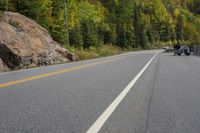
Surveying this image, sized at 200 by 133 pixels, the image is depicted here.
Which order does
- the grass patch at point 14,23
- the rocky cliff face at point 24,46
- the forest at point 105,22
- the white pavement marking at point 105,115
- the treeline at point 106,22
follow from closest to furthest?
the white pavement marking at point 105,115, the rocky cliff face at point 24,46, the grass patch at point 14,23, the forest at point 105,22, the treeline at point 106,22

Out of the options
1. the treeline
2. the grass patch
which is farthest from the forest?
the grass patch

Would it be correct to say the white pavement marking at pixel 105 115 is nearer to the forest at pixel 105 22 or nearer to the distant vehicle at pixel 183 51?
the forest at pixel 105 22

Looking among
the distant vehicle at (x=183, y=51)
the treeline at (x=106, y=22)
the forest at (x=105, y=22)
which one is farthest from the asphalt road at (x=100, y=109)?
the distant vehicle at (x=183, y=51)

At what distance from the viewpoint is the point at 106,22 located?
398 feet

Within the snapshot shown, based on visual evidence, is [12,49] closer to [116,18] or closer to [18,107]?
[18,107]

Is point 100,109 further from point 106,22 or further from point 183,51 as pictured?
point 106,22

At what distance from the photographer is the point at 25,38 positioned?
28266mm

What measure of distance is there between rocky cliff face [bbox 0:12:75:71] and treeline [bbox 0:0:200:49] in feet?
18.6

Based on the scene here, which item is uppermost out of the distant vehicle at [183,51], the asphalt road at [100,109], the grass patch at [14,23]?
the grass patch at [14,23]

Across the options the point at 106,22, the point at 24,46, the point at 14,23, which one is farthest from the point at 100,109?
the point at 106,22

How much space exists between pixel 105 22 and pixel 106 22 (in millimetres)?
1616

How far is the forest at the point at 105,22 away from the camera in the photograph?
163 ft

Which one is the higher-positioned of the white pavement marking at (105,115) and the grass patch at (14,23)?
the grass patch at (14,23)

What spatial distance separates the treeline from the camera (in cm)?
5066
